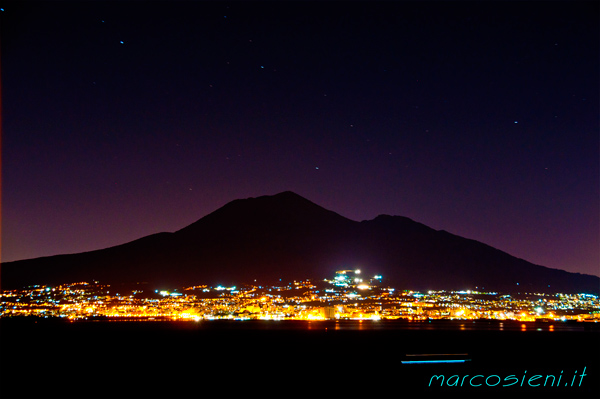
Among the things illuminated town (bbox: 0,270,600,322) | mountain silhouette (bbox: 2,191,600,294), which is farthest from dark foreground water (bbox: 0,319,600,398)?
mountain silhouette (bbox: 2,191,600,294)

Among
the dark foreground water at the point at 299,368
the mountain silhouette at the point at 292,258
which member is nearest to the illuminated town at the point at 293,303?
the mountain silhouette at the point at 292,258

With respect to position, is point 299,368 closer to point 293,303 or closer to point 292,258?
point 293,303

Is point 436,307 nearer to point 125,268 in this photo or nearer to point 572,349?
point 572,349

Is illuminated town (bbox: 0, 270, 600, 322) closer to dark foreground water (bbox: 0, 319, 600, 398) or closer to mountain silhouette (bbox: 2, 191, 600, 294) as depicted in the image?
mountain silhouette (bbox: 2, 191, 600, 294)

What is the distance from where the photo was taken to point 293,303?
100 m

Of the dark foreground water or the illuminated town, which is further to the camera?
the illuminated town

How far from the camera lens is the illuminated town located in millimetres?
96850

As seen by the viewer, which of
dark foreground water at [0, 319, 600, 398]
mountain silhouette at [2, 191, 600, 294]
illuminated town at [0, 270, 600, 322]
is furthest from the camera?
mountain silhouette at [2, 191, 600, 294]

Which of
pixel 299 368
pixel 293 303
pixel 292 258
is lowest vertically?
pixel 293 303

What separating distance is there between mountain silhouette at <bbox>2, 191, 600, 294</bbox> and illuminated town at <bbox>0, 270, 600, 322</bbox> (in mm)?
6190

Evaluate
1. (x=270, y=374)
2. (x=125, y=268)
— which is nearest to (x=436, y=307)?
(x=125, y=268)

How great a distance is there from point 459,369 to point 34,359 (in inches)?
1055

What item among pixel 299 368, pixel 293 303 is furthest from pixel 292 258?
pixel 299 368

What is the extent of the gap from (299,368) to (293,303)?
7162 cm
